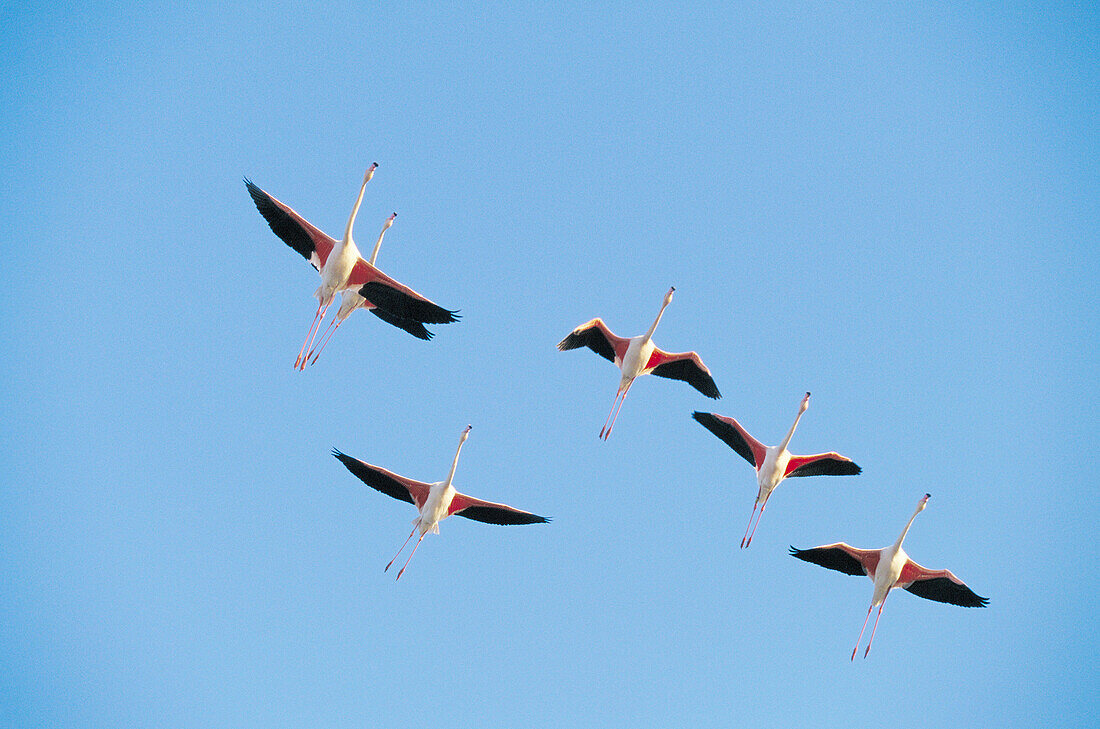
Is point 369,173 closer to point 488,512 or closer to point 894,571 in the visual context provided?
Answer: point 488,512

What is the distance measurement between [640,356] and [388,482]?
→ 660cm

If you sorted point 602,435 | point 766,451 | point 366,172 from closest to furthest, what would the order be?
1. point 366,172
2. point 766,451
3. point 602,435

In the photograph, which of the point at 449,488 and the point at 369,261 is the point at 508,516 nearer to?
the point at 449,488

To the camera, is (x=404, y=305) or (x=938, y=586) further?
(x=938, y=586)

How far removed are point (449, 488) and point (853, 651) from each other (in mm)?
10187

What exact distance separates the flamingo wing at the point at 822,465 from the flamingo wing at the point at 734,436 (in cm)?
73

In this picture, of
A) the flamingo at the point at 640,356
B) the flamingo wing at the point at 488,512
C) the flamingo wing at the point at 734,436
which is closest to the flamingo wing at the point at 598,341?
the flamingo at the point at 640,356

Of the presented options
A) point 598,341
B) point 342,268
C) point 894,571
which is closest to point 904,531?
point 894,571

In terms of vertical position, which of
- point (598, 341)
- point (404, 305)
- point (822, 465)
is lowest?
point (404, 305)

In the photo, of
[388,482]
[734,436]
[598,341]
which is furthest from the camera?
[598,341]

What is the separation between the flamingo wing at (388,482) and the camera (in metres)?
21.9

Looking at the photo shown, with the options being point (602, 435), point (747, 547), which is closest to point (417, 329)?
point (602, 435)

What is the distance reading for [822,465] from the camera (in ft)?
73.8

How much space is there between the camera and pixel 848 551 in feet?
73.3
